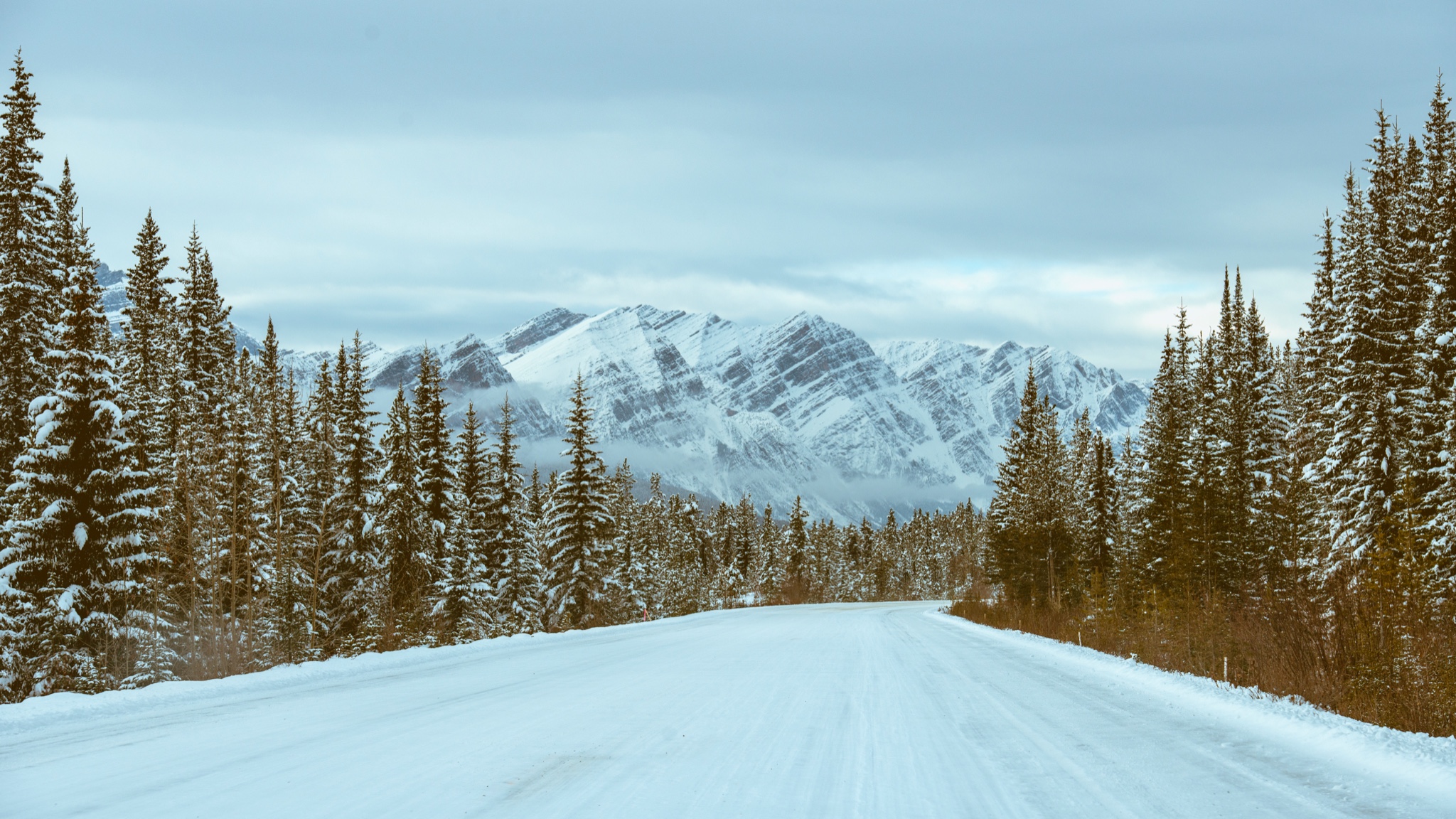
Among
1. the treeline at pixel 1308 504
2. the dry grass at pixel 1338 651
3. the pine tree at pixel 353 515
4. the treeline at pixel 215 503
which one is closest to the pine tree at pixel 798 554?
the treeline at pixel 215 503

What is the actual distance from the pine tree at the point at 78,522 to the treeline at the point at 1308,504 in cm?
2153

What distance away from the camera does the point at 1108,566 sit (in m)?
50.6

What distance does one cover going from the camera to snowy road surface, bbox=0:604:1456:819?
6.16 m

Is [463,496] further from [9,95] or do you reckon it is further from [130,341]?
[9,95]

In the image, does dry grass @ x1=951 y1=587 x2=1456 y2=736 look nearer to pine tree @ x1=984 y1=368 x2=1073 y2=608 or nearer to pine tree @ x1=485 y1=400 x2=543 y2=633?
pine tree @ x1=984 y1=368 x2=1073 y2=608

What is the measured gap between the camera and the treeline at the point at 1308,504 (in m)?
10.7

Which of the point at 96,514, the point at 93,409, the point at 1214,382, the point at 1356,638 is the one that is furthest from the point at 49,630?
the point at 1214,382

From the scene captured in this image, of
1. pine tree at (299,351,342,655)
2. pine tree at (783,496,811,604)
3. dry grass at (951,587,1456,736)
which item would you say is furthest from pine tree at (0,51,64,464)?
pine tree at (783,496,811,604)

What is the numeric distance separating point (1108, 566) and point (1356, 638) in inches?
1673

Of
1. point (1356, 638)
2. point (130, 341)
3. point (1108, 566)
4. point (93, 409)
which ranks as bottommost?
point (1108, 566)

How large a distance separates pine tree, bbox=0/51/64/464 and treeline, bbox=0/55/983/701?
5 cm

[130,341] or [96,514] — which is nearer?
[96,514]

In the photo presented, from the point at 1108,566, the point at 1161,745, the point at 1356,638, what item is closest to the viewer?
the point at 1161,745

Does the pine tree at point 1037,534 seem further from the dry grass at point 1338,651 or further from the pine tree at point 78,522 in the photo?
the pine tree at point 78,522
